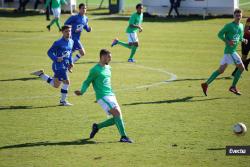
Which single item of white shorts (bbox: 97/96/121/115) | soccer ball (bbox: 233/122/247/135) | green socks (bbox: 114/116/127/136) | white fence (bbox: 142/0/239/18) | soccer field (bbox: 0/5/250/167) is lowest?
white fence (bbox: 142/0/239/18)

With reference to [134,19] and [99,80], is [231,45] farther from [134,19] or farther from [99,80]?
[134,19]

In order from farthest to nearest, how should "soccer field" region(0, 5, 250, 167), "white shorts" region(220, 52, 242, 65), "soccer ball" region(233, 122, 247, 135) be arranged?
"white shorts" region(220, 52, 242, 65)
"soccer ball" region(233, 122, 247, 135)
"soccer field" region(0, 5, 250, 167)

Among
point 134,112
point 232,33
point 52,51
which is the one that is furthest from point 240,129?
point 52,51

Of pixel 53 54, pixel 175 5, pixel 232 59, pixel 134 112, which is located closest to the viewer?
pixel 134 112

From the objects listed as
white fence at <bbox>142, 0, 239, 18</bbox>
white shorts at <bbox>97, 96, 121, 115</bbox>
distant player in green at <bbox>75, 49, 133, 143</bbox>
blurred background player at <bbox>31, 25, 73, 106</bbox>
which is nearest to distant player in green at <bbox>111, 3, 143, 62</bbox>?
blurred background player at <bbox>31, 25, 73, 106</bbox>

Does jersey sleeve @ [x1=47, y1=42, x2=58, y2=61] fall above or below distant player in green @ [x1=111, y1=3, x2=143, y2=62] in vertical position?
above

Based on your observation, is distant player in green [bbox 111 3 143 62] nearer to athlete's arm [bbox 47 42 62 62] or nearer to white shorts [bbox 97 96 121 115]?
athlete's arm [bbox 47 42 62 62]

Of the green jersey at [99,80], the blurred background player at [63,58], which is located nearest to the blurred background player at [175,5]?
the blurred background player at [63,58]

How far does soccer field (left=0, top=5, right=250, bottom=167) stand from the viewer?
13117 mm

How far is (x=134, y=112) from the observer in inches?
690

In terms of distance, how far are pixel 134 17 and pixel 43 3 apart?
2434cm

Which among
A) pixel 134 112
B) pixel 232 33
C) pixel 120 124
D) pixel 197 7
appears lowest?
pixel 197 7

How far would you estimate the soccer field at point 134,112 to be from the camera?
1312cm

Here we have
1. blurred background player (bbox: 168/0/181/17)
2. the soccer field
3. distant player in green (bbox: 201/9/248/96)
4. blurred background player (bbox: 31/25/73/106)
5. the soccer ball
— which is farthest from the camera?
blurred background player (bbox: 168/0/181/17)
